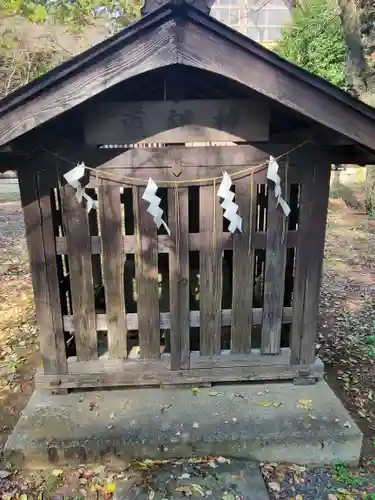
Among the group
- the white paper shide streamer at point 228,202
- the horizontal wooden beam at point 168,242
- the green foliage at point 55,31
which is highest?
the green foliage at point 55,31

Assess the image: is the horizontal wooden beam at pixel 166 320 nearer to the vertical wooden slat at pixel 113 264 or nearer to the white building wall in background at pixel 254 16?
the vertical wooden slat at pixel 113 264

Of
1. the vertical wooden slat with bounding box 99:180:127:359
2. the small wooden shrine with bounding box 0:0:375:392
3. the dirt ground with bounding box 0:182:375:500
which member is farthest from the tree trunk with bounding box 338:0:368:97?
the vertical wooden slat with bounding box 99:180:127:359

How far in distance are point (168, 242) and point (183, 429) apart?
1395mm

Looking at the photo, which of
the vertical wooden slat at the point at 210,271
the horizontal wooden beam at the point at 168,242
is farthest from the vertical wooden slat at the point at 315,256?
the vertical wooden slat at the point at 210,271

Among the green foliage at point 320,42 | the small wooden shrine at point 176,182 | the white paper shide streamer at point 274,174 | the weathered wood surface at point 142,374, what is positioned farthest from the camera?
the green foliage at point 320,42

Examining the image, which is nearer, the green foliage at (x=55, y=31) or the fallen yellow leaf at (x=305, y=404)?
the fallen yellow leaf at (x=305, y=404)

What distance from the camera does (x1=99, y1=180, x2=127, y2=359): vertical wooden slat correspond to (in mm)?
3078

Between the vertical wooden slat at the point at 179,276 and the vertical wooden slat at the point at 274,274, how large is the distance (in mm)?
643

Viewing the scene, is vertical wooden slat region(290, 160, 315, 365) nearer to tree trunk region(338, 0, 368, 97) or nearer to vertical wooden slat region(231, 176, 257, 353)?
vertical wooden slat region(231, 176, 257, 353)

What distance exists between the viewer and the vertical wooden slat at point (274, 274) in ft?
10.5

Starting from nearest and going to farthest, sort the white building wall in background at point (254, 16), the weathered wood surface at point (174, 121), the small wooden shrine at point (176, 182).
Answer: the small wooden shrine at point (176, 182)
the weathered wood surface at point (174, 121)
the white building wall in background at point (254, 16)

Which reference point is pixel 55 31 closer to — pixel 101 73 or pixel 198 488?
pixel 101 73

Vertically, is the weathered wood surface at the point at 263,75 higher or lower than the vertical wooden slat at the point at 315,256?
higher

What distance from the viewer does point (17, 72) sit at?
1008 centimetres
